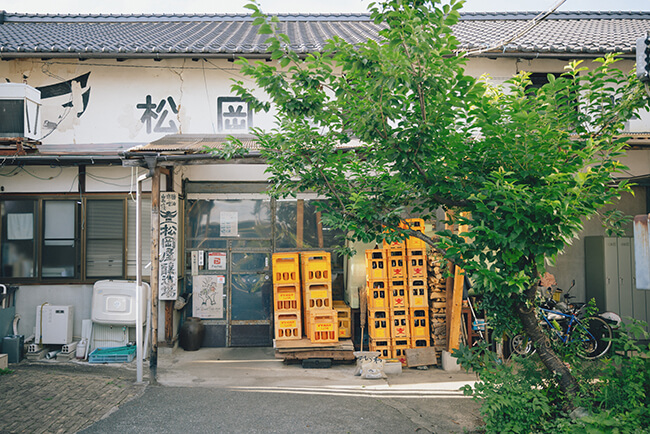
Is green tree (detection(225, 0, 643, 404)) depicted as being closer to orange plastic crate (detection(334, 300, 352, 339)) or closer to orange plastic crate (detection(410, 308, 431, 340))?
orange plastic crate (detection(410, 308, 431, 340))

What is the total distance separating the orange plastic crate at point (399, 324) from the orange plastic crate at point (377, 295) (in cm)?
25

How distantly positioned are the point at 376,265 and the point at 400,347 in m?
1.68

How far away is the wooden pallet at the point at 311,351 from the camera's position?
8.43m

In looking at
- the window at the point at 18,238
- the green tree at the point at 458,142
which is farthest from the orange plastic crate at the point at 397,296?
the window at the point at 18,238

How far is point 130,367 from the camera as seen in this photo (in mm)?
8508

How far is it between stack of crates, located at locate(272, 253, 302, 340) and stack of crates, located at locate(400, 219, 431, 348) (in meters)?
2.27

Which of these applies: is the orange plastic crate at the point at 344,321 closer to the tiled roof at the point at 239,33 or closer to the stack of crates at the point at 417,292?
the stack of crates at the point at 417,292

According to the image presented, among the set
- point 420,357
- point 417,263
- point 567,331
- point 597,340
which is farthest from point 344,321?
point 597,340

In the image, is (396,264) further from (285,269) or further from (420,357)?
(285,269)

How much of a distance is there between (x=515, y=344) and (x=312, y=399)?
4609 millimetres

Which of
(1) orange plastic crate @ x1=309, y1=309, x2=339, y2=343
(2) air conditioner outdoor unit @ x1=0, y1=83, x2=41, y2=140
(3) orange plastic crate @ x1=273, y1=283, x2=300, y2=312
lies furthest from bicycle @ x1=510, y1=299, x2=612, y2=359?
(2) air conditioner outdoor unit @ x1=0, y1=83, x2=41, y2=140

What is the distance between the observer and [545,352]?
16.5 ft

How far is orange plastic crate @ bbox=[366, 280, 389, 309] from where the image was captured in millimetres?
8727

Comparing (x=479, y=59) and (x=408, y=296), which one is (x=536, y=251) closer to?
(x=408, y=296)
